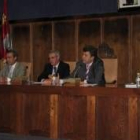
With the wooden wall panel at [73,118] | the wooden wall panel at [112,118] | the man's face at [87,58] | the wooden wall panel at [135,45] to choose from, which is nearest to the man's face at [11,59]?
the man's face at [87,58]

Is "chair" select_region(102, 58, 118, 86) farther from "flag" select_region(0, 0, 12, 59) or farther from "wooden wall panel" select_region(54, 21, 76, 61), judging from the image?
"flag" select_region(0, 0, 12, 59)

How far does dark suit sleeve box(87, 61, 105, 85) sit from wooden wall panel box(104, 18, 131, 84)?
1433 mm

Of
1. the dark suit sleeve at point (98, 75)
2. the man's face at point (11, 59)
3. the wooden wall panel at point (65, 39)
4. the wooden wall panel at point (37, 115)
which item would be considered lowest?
the wooden wall panel at point (37, 115)

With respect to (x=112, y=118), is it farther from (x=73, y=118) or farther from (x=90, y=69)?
(x=90, y=69)

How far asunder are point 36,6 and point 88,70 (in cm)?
245

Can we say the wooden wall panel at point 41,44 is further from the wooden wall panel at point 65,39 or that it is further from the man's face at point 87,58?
the man's face at point 87,58

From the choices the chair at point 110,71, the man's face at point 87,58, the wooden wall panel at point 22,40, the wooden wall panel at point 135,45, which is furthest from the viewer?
the wooden wall panel at point 22,40

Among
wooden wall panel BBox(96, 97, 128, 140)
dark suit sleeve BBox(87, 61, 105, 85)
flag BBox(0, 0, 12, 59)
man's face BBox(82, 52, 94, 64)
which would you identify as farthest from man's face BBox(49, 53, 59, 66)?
wooden wall panel BBox(96, 97, 128, 140)

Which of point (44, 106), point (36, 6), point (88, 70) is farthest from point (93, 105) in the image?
point (36, 6)

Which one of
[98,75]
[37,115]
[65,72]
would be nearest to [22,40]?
[65,72]

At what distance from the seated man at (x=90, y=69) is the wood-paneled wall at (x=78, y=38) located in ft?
4.44

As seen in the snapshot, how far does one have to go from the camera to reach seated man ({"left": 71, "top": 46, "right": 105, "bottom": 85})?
4.95 m

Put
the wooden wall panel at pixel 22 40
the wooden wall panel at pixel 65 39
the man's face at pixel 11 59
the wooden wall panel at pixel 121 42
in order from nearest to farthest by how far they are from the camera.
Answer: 1. the man's face at pixel 11 59
2. the wooden wall panel at pixel 121 42
3. the wooden wall panel at pixel 65 39
4. the wooden wall panel at pixel 22 40

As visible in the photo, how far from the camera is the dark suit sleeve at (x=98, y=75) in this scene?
493 cm
